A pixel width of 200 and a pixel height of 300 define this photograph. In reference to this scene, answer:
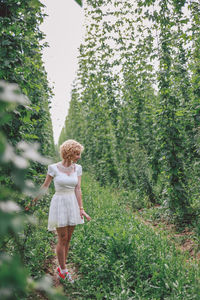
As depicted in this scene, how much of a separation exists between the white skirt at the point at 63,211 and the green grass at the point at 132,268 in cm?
64

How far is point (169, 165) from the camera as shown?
216 inches

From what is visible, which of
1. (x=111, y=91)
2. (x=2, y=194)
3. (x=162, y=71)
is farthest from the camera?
(x=111, y=91)

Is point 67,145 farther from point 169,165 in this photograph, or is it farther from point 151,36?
point 151,36

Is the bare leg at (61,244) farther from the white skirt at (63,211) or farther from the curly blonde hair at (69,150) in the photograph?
the curly blonde hair at (69,150)

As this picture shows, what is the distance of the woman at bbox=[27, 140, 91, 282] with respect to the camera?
12.1ft

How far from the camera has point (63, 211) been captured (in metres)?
3.69

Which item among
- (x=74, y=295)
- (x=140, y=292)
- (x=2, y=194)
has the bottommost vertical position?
(x=74, y=295)

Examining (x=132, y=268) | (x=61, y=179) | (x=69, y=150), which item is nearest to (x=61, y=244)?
(x=61, y=179)

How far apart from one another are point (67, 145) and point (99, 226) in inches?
76.9

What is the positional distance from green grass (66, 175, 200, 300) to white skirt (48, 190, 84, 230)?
64 cm

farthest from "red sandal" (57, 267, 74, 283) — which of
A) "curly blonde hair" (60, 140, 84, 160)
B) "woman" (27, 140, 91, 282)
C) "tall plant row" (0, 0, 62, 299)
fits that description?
"curly blonde hair" (60, 140, 84, 160)

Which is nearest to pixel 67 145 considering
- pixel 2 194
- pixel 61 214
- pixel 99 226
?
pixel 61 214

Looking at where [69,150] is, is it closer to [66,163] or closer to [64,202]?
[66,163]

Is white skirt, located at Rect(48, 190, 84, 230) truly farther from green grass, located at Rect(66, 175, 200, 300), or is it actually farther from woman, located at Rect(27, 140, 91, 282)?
green grass, located at Rect(66, 175, 200, 300)
